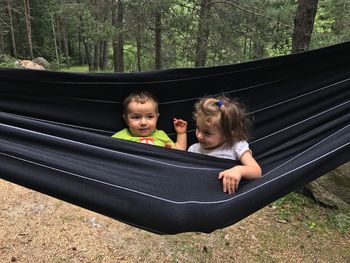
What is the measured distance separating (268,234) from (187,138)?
125 centimetres

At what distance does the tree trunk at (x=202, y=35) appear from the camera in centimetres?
699

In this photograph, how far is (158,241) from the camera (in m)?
2.62

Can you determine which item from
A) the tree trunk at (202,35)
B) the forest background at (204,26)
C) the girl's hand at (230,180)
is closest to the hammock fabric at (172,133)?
the girl's hand at (230,180)

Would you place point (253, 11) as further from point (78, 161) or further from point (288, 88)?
point (78, 161)

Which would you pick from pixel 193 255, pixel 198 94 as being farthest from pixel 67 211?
pixel 198 94

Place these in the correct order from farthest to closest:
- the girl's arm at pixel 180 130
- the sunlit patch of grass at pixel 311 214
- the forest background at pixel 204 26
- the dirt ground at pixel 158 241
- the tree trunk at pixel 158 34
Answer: the tree trunk at pixel 158 34
the forest background at pixel 204 26
the sunlit patch of grass at pixel 311 214
the dirt ground at pixel 158 241
the girl's arm at pixel 180 130

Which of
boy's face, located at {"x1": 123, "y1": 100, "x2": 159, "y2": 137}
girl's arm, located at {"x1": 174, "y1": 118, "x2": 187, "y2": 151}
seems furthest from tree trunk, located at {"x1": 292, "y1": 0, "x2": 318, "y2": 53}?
boy's face, located at {"x1": 123, "y1": 100, "x2": 159, "y2": 137}

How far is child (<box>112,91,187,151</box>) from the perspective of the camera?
5.56ft

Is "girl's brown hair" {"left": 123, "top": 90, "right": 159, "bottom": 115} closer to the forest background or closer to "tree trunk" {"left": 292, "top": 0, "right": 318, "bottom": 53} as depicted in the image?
"tree trunk" {"left": 292, "top": 0, "right": 318, "bottom": 53}

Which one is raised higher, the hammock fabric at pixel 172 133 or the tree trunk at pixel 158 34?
the hammock fabric at pixel 172 133

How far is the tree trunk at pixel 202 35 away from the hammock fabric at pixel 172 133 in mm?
5392

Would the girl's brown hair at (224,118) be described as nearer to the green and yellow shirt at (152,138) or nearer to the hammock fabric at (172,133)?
the hammock fabric at (172,133)

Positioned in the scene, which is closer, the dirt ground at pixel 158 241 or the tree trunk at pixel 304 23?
the dirt ground at pixel 158 241

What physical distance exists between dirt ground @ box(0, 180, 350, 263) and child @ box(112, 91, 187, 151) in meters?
1.01
